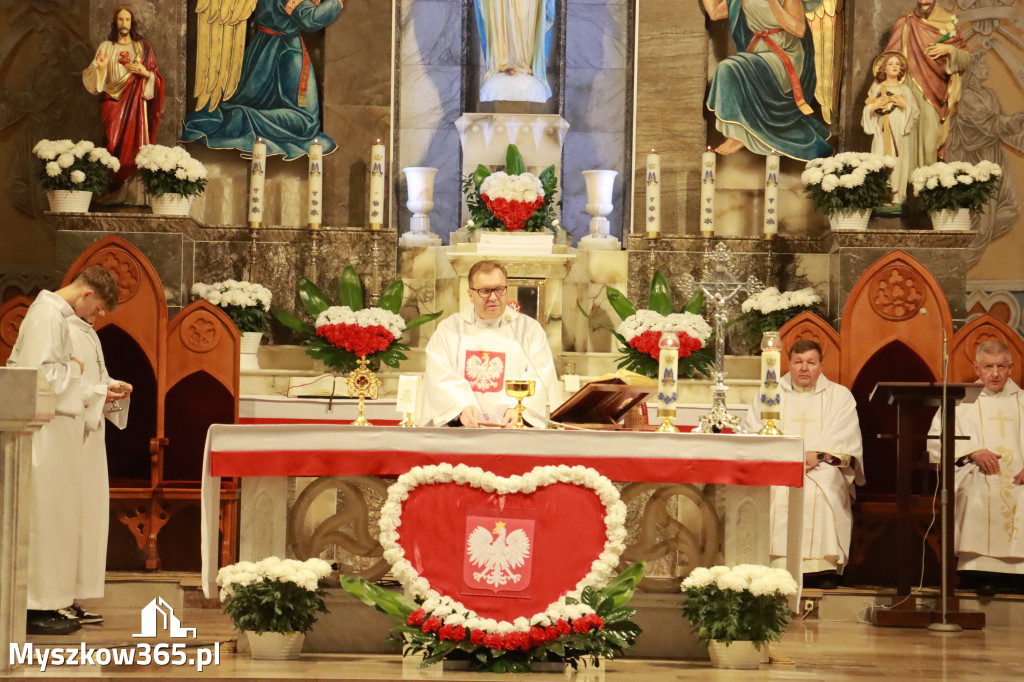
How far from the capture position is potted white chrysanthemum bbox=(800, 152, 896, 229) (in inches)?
414

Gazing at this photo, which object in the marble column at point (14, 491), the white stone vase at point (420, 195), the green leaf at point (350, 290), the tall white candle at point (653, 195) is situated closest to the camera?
the marble column at point (14, 491)

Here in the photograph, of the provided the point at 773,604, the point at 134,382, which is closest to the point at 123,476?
the point at 134,382

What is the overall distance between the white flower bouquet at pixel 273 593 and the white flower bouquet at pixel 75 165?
4.98 meters

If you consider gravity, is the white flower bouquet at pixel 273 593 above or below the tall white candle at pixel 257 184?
below

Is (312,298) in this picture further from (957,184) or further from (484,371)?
(957,184)

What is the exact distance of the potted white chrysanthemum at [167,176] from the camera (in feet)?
34.1

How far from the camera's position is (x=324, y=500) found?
8.56 m

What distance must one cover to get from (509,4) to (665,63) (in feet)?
4.47

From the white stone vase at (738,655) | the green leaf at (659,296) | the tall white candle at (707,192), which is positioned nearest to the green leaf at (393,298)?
the green leaf at (659,296)

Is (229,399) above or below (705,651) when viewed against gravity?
above

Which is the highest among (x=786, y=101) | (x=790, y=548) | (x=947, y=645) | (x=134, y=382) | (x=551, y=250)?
(x=786, y=101)

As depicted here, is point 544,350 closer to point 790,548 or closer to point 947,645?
point 790,548

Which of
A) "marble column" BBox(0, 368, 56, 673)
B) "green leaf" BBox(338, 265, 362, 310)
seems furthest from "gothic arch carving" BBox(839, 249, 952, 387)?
"marble column" BBox(0, 368, 56, 673)

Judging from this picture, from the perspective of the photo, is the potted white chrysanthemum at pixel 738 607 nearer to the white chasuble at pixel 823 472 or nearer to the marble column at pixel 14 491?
the white chasuble at pixel 823 472
